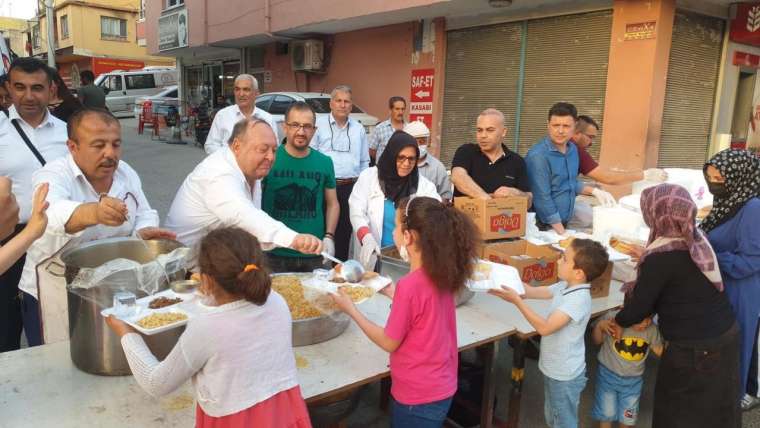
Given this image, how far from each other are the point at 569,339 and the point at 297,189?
185 centimetres

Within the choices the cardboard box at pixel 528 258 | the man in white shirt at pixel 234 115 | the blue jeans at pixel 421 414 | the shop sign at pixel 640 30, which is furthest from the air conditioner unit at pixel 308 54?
the blue jeans at pixel 421 414

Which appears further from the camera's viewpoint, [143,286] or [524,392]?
[524,392]

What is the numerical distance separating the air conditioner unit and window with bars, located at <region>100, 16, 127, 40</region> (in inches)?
857

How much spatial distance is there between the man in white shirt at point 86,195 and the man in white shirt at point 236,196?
205 millimetres

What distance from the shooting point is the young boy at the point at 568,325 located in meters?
2.29

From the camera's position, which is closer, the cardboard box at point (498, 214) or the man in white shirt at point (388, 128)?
the cardboard box at point (498, 214)

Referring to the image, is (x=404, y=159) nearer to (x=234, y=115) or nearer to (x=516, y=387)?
(x=516, y=387)

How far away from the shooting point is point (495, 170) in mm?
3572

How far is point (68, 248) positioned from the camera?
197 cm

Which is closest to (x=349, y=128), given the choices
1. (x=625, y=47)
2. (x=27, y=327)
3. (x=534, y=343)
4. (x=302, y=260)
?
(x=302, y=260)

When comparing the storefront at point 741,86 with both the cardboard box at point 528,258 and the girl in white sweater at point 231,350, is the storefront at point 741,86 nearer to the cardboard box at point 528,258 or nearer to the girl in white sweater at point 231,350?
the cardboard box at point 528,258

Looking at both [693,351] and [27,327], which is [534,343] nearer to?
[693,351]

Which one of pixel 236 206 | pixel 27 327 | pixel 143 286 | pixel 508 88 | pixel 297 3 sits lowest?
pixel 27 327

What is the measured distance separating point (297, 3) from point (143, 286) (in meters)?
11.1
